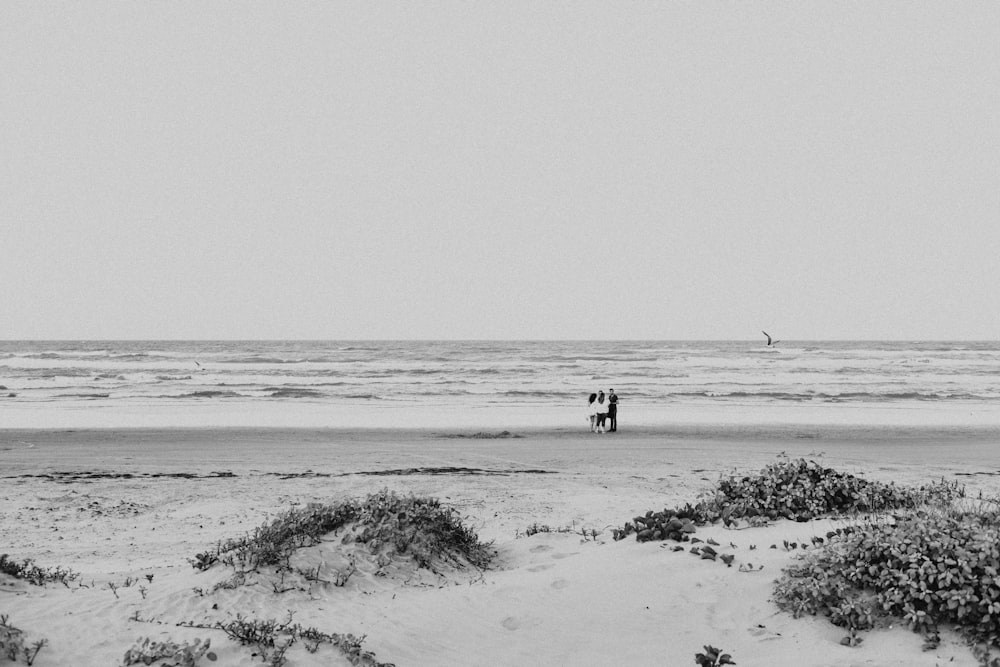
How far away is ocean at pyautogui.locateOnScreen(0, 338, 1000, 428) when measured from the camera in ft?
74.5

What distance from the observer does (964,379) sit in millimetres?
40469

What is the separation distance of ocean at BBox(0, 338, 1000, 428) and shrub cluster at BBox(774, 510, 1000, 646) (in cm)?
1592

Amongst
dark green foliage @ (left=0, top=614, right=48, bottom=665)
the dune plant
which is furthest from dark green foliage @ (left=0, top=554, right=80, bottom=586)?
the dune plant

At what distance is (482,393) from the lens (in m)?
31.6

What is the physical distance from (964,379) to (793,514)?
41676 mm

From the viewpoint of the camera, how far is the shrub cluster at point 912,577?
448 centimetres

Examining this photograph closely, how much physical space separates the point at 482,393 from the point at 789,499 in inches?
969

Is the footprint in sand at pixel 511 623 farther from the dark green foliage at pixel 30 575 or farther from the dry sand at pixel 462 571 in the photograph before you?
the dark green foliage at pixel 30 575

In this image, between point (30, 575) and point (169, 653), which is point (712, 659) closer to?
point (169, 653)

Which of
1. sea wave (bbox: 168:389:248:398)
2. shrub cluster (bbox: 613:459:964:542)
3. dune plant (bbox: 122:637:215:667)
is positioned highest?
shrub cluster (bbox: 613:459:964:542)

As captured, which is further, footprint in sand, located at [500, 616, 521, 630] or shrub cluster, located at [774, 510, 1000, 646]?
footprint in sand, located at [500, 616, 521, 630]

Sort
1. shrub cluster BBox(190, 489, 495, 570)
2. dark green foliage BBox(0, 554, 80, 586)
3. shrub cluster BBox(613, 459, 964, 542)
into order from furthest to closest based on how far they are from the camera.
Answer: shrub cluster BBox(613, 459, 964, 542)
shrub cluster BBox(190, 489, 495, 570)
dark green foliage BBox(0, 554, 80, 586)

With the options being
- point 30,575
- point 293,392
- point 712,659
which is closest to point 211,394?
point 293,392

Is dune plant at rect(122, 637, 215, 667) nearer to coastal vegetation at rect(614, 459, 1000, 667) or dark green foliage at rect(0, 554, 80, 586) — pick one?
dark green foliage at rect(0, 554, 80, 586)
